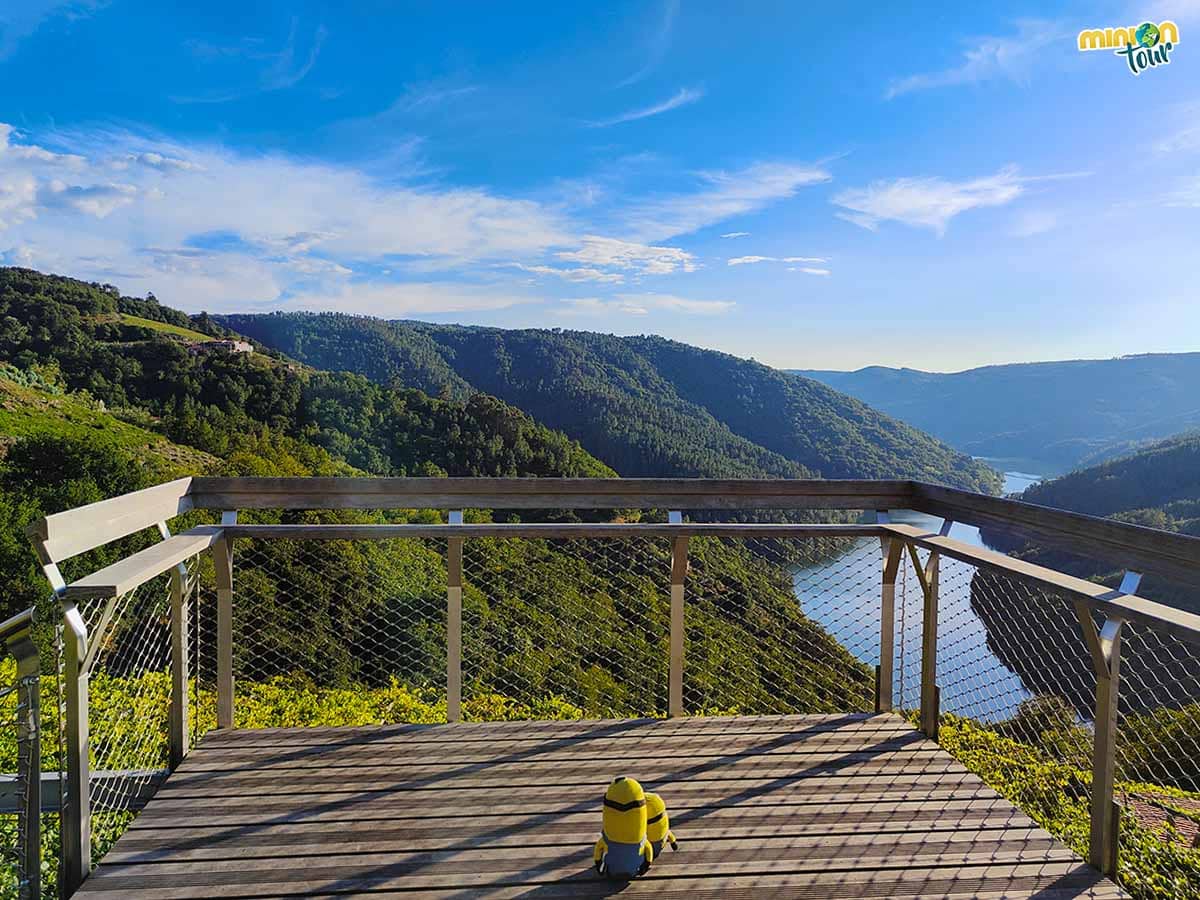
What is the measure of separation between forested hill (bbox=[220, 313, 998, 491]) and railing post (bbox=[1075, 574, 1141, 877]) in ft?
65.3

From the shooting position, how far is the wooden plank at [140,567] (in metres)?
1.63

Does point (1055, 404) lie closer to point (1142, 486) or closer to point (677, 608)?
point (1142, 486)

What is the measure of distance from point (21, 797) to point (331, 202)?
17512mm

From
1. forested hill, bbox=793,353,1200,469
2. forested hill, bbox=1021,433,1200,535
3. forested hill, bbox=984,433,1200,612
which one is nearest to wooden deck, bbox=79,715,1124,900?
forested hill, bbox=984,433,1200,612

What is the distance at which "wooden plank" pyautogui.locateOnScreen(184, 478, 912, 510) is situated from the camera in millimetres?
2682

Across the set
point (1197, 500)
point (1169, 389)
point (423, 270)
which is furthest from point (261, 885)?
point (1169, 389)

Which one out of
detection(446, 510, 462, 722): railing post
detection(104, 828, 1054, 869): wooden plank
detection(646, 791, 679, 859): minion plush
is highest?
detection(446, 510, 462, 722): railing post

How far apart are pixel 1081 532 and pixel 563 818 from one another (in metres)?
1.65

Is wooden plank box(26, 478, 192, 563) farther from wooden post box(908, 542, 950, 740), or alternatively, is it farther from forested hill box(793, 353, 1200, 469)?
forested hill box(793, 353, 1200, 469)

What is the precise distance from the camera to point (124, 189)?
24.4 m

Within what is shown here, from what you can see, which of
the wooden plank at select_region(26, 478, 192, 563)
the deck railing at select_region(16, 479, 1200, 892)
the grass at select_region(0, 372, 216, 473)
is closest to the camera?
the wooden plank at select_region(26, 478, 192, 563)

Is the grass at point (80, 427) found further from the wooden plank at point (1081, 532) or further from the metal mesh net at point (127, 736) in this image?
the wooden plank at point (1081, 532)

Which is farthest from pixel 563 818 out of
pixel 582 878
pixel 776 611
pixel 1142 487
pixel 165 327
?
pixel 165 327

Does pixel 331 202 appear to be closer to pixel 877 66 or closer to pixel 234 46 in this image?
pixel 234 46
